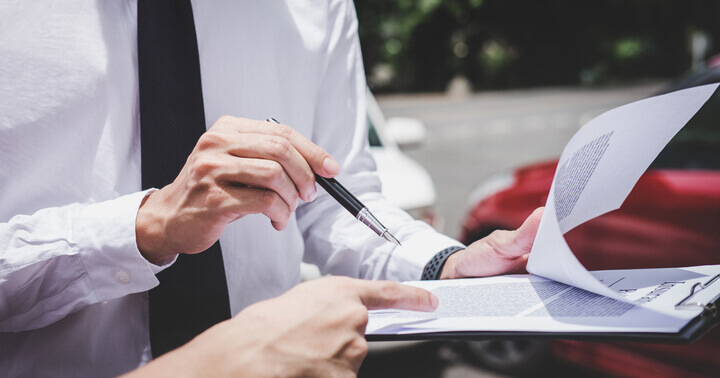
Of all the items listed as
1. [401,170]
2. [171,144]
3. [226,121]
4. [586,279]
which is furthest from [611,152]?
[401,170]

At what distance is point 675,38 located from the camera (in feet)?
105

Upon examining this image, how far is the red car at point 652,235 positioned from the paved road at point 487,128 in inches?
123

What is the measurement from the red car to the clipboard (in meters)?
1.88

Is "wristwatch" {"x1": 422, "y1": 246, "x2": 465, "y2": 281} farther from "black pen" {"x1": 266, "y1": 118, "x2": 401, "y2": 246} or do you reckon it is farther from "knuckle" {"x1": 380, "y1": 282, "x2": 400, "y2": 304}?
"knuckle" {"x1": 380, "y1": 282, "x2": 400, "y2": 304}

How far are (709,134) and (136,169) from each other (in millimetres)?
3073

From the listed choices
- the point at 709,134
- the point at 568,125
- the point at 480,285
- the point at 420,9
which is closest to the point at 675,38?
the point at 420,9

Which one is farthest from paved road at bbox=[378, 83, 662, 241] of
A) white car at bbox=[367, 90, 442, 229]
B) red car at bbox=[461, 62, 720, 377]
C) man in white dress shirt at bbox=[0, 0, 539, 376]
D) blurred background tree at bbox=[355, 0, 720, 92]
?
man in white dress shirt at bbox=[0, 0, 539, 376]

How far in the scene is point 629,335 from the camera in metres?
0.79

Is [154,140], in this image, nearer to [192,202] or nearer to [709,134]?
[192,202]

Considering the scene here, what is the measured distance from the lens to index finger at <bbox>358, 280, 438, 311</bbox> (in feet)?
2.70

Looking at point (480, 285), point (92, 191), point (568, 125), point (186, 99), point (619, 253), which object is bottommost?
point (568, 125)

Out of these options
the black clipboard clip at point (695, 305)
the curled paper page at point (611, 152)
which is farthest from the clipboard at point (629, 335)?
the curled paper page at point (611, 152)

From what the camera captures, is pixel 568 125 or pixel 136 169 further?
pixel 568 125

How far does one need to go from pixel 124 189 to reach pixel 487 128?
14842mm
